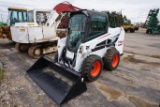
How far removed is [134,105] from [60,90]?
163 cm

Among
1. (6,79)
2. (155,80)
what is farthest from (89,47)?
(6,79)

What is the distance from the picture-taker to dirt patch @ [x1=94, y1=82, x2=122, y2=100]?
3.01 metres

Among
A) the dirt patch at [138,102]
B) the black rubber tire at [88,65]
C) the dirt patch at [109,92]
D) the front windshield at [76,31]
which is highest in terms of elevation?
the front windshield at [76,31]

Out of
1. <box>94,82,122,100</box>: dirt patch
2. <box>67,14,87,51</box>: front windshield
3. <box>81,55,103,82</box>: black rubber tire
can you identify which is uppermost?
<box>67,14,87,51</box>: front windshield

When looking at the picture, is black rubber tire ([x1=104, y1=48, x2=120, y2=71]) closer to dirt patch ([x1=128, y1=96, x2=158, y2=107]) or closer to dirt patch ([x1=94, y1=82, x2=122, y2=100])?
dirt patch ([x1=94, y1=82, x2=122, y2=100])

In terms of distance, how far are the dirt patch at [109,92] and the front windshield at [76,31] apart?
4.06ft

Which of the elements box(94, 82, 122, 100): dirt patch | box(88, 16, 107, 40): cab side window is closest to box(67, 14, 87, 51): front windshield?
box(88, 16, 107, 40): cab side window

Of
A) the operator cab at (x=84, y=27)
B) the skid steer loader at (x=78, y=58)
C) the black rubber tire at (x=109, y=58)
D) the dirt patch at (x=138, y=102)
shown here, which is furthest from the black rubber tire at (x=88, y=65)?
the dirt patch at (x=138, y=102)

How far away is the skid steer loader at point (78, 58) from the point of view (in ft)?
10.2

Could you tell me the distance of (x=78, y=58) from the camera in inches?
135

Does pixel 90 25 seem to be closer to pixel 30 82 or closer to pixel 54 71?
pixel 54 71

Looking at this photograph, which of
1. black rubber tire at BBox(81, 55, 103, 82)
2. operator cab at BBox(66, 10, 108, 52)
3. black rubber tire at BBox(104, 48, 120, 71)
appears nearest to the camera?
black rubber tire at BBox(81, 55, 103, 82)

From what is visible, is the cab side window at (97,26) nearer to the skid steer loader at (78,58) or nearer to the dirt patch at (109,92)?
the skid steer loader at (78,58)

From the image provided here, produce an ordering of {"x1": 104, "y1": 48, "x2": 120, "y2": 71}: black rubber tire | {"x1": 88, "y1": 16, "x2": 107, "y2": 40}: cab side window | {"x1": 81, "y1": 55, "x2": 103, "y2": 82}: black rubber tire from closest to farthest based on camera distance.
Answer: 1. {"x1": 81, "y1": 55, "x2": 103, "y2": 82}: black rubber tire
2. {"x1": 88, "y1": 16, "x2": 107, "y2": 40}: cab side window
3. {"x1": 104, "y1": 48, "x2": 120, "y2": 71}: black rubber tire
